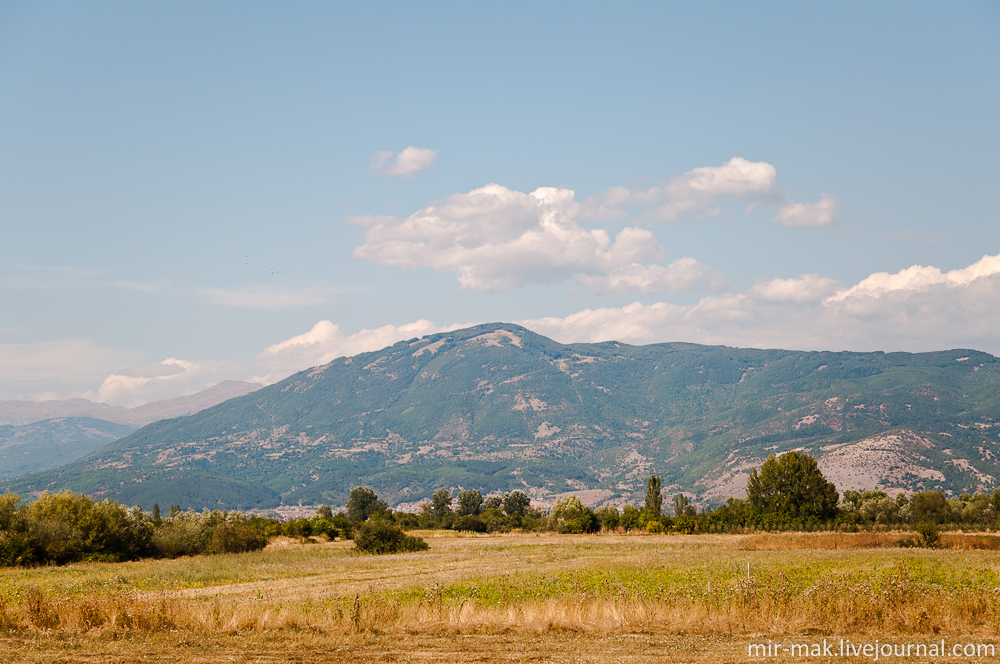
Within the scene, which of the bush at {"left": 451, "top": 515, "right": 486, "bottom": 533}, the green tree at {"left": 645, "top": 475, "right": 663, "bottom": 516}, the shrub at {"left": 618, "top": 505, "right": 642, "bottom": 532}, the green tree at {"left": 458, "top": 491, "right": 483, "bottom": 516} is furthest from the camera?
the green tree at {"left": 458, "top": 491, "right": 483, "bottom": 516}

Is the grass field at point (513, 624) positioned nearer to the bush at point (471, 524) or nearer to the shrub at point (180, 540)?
the shrub at point (180, 540)

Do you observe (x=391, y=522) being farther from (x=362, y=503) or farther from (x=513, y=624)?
(x=362, y=503)

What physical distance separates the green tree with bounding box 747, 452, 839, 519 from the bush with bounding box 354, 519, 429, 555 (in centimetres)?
5234

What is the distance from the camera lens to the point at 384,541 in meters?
62.7

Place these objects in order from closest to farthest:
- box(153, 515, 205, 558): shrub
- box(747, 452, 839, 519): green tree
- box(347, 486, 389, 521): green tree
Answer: box(153, 515, 205, 558): shrub → box(747, 452, 839, 519): green tree → box(347, 486, 389, 521): green tree

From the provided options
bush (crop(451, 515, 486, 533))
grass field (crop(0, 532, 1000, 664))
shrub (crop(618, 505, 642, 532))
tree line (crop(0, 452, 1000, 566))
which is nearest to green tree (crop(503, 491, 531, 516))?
tree line (crop(0, 452, 1000, 566))

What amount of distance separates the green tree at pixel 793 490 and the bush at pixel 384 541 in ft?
172

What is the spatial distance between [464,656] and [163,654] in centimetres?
718

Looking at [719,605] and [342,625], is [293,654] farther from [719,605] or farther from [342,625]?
[719,605]

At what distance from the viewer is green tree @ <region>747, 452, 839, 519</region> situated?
312 ft

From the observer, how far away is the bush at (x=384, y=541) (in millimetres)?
61938

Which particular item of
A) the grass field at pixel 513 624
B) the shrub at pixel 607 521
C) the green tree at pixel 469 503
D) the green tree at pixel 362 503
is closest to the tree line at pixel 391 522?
the shrub at pixel 607 521

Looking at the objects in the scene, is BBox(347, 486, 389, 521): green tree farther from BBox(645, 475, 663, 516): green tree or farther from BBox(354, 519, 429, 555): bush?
BBox(354, 519, 429, 555): bush

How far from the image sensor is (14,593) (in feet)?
104
